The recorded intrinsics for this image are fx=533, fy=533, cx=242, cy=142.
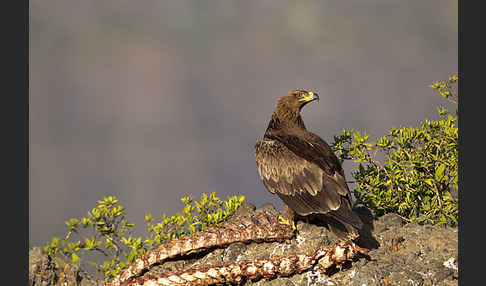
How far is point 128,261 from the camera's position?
1417 centimetres

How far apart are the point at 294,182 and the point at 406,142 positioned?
13.8 feet

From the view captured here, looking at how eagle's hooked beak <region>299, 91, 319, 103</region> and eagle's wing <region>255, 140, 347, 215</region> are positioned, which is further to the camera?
eagle's hooked beak <region>299, 91, 319, 103</region>

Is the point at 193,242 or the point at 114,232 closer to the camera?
the point at 193,242

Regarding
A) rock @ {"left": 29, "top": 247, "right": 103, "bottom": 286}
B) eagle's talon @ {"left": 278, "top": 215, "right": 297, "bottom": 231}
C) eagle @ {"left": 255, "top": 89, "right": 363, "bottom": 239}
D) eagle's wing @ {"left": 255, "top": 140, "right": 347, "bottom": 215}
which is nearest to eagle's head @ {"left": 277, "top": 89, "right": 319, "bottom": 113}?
eagle @ {"left": 255, "top": 89, "right": 363, "bottom": 239}

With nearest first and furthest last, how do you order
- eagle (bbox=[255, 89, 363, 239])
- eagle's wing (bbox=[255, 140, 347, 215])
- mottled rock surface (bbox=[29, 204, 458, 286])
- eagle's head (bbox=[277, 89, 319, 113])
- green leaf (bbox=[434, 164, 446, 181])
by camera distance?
mottled rock surface (bbox=[29, 204, 458, 286]), eagle (bbox=[255, 89, 363, 239]), eagle's wing (bbox=[255, 140, 347, 215]), green leaf (bbox=[434, 164, 446, 181]), eagle's head (bbox=[277, 89, 319, 113])

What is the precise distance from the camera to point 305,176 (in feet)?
40.1

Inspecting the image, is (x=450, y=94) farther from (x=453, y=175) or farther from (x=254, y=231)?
(x=254, y=231)

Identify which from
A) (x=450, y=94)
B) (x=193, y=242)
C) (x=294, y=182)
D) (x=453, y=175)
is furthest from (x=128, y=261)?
(x=450, y=94)

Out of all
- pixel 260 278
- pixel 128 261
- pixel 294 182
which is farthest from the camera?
pixel 128 261

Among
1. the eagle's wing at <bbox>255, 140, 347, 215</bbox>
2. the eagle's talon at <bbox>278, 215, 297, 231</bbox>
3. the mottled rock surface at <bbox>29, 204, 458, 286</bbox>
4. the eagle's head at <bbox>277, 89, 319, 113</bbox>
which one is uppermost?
the eagle's head at <bbox>277, 89, 319, 113</bbox>

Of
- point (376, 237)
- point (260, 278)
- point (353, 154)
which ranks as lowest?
point (260, 278)

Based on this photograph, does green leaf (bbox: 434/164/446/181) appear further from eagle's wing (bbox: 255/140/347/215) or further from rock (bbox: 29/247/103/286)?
rock (bbox: 29/247/103/286)

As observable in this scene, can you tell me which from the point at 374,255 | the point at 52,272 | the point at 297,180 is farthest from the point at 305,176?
the point at 52,272

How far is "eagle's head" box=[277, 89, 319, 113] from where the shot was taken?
47.7ft
